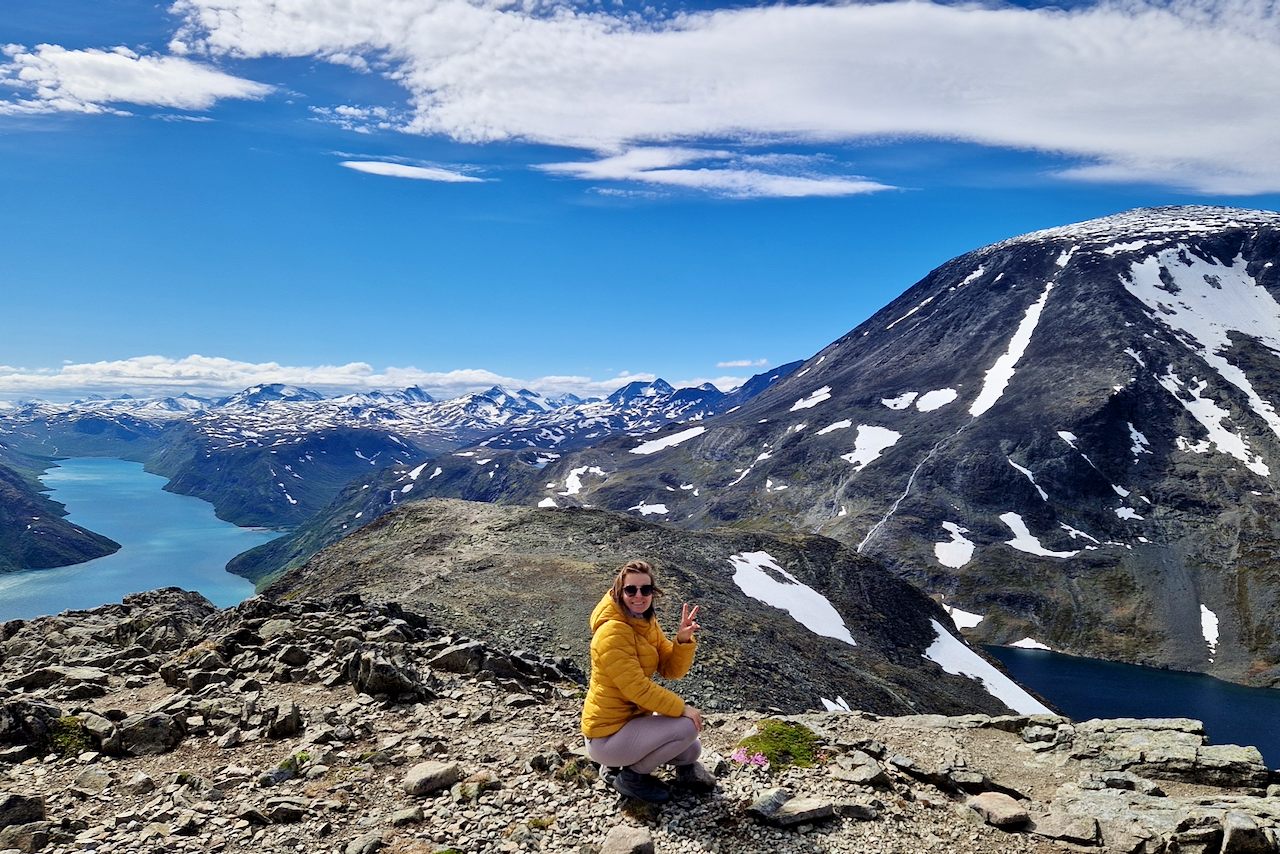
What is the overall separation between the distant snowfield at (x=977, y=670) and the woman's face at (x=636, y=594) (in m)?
56.4

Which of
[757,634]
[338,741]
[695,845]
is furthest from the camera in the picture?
[757,634]

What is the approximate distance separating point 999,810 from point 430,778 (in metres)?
9.80

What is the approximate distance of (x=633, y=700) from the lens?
10.3m

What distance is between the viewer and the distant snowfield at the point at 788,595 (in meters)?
53.8

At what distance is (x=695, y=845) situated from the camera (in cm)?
990

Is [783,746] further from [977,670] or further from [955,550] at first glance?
[955,550]

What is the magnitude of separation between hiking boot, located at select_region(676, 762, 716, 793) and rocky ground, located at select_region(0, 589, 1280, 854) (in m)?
0.21

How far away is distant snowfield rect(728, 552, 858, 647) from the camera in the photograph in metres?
53.8

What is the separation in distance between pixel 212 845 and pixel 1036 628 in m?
169

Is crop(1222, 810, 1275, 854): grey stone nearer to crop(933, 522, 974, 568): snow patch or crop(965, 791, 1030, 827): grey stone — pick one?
crop(965, 791, 1030, 827): grey stone

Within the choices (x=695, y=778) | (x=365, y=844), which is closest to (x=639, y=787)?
(x=695, y=778)

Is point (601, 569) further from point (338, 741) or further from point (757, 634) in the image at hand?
point (338, 741)

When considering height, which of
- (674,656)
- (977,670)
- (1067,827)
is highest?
(674,656)

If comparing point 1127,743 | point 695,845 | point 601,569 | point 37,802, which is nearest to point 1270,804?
point 1127,743
